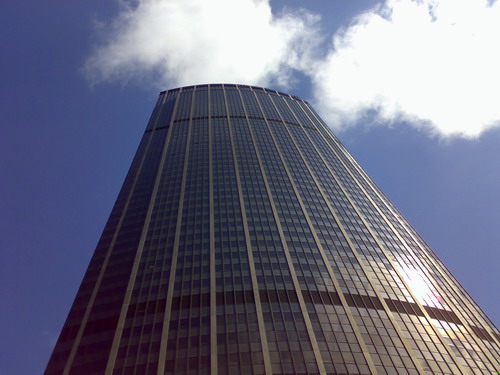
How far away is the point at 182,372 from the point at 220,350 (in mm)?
6921

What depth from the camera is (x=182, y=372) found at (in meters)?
63.7

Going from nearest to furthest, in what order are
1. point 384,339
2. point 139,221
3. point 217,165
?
point 384,339, point 139,221, point 217,165

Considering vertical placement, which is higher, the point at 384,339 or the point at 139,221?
the point at 139,221

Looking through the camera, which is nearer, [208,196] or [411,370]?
[411,370]

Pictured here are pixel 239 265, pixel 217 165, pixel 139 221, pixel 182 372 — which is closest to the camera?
pixel 182 372

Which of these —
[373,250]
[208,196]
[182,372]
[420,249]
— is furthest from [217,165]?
[182,372]

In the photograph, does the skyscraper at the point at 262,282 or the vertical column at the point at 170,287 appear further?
the skyscraper at the point at 262,282

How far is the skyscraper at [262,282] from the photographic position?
67.2 meters

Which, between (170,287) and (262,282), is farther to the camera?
(262,282)

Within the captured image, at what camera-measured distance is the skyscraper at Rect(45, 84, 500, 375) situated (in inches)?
2648

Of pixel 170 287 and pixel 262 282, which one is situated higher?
pixel 170 287

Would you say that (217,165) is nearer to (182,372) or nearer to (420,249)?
(420,249)

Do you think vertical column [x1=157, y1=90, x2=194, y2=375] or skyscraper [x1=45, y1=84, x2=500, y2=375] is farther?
skyscraper [x1=45, y1=84, x2=500, y2=375]

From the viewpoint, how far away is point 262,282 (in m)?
82.8
